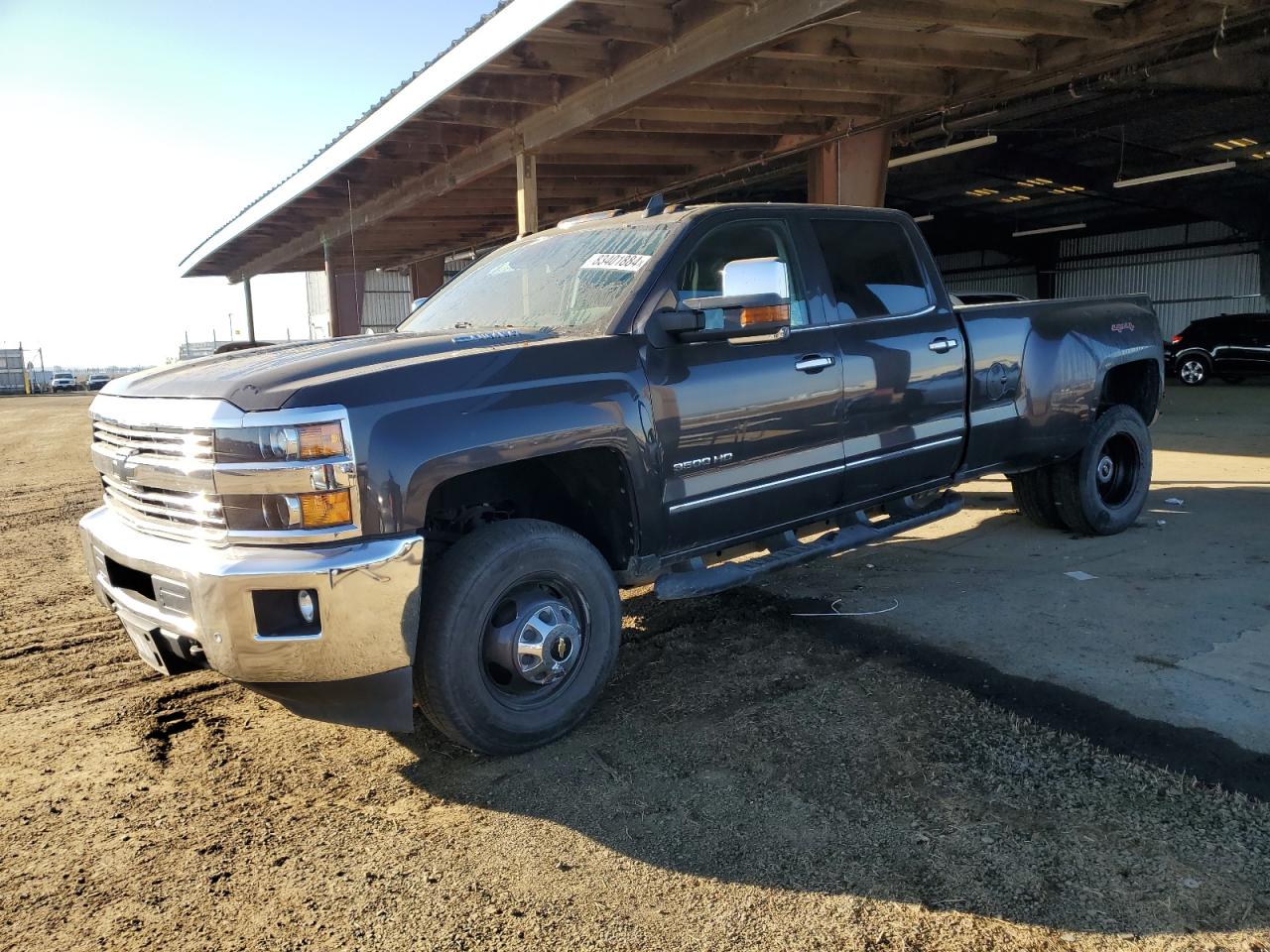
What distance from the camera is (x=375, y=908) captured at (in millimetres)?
2396

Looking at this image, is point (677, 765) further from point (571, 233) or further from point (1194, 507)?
point (1194, 507)

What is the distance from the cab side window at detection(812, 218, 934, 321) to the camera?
14.4 feet

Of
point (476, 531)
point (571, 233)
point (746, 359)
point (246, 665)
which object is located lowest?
point (246, 665)

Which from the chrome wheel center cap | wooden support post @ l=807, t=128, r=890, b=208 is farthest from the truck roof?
wooden support post @ l=807, t=128, r=890, b=208

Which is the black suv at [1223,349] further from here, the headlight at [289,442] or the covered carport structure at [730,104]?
the headlight at [289,442]

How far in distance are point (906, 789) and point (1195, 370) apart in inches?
881

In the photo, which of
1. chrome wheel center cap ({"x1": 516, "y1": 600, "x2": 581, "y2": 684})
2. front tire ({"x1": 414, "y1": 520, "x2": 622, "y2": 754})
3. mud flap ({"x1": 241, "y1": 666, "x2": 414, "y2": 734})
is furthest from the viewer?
chrome wheel center cap ({"x1": 516, "y1": 600, "x2": 581, "y2": 684})

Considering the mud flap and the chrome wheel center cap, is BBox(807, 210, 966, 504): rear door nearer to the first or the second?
the chrome wheel center cap

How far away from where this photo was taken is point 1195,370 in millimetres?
21172

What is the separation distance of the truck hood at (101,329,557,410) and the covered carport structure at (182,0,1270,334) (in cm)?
504

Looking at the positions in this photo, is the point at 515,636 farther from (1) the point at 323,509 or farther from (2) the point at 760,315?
(2) the point at 760,315

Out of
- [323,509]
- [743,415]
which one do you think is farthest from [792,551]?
[323,509]

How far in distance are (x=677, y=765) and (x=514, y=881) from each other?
770 millimetres

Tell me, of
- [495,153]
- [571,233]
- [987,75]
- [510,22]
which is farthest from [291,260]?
[571,233]
